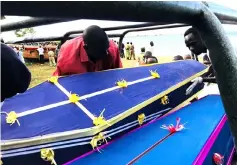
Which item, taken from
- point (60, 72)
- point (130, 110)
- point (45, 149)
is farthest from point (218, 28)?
point (60, 72)

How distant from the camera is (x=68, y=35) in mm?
2207

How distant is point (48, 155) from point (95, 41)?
2.49 feet

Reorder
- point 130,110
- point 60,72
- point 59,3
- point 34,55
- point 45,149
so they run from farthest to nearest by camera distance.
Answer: point 34,55 → point 60,72 → point 130,110 → point 45,149 → point 59,3

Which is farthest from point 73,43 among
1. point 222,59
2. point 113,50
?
point 222,59

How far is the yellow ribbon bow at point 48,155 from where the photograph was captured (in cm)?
121

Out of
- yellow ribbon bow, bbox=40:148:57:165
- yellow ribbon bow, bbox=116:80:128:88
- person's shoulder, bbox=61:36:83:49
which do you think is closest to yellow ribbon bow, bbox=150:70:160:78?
yellow ribbon bow, bbox=116:80:128:88

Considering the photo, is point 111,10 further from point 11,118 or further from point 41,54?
point 41,54

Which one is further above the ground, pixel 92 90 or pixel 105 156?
pixel 92 90

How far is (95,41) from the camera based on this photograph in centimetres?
174

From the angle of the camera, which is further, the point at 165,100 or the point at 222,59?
the point at 165,100

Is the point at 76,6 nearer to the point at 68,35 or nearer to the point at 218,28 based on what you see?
the point at 218,28

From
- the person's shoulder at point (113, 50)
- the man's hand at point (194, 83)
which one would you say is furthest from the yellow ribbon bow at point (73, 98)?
the man's hand at point (194, 83)

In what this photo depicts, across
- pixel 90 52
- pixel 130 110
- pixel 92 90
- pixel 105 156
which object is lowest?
pixel 105 156

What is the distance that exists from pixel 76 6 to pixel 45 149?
3.46 feet
